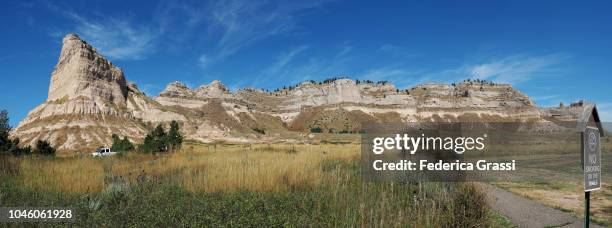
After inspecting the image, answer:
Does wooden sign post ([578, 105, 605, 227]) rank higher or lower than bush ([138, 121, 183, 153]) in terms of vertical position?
higher

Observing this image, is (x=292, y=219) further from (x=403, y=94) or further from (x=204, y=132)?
(x=403, y=94)

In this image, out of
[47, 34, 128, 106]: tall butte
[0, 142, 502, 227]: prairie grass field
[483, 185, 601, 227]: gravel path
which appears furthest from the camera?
[47, 34, 128, 106]: tall butte

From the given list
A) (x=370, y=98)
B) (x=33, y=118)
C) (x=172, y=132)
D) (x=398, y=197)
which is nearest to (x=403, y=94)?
(x=370, y=98)

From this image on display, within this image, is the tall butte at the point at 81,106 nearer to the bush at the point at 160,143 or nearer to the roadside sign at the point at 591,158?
the bush at the point at 160,143

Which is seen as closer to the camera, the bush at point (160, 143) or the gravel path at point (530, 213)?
the gravel path at point (530, 213)

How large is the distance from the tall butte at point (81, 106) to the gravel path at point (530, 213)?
90163mm

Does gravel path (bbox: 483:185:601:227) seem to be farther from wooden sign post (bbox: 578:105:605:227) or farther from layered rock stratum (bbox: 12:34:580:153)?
layered rock stratum (bbox: 12:34:580:153)

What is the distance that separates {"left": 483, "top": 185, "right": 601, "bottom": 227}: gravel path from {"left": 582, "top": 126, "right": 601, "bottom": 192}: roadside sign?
152cm

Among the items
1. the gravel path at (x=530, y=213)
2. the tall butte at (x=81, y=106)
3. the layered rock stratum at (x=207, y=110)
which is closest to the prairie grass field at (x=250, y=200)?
the gravel path at (x=530, y=213)

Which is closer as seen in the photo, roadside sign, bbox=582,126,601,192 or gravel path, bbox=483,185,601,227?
roadside sign, bbox=582,126,601,192

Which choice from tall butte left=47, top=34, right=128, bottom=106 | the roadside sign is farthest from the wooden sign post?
tall butte left=47, top=34, right=128, bottom=106

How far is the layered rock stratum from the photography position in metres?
98.6

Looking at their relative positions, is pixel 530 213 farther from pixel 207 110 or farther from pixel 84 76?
pixel 207 110

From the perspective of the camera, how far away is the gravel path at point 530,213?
23.0 feet
